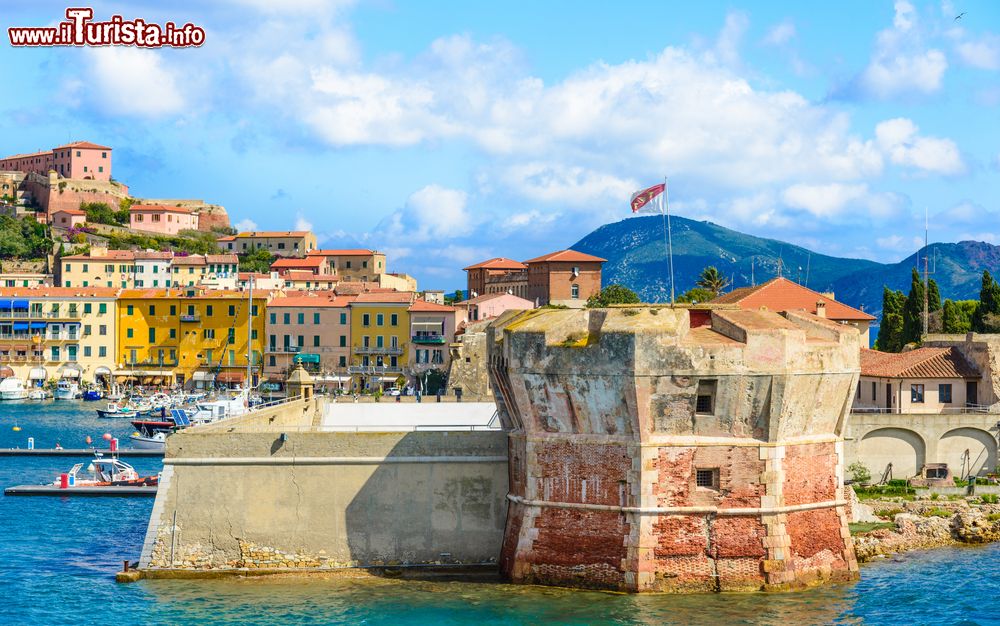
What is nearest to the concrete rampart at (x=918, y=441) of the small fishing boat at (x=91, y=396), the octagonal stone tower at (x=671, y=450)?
the octagonal stone tower at (x=671, y=450)

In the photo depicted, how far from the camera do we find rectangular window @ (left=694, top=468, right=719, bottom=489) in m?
31.0

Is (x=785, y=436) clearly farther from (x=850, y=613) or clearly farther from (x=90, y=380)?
(x=90, y=380)

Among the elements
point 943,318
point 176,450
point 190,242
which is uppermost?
point 190,242

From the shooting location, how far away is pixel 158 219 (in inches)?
6501

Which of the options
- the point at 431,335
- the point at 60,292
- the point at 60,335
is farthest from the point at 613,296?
the point at 60,292

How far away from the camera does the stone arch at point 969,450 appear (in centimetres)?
5012

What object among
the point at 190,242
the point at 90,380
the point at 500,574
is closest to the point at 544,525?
the point at 500,574

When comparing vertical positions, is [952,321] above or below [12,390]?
above

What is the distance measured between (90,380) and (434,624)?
92525mm

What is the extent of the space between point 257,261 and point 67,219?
72.8 feet

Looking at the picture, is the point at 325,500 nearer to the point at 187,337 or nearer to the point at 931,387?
the point at 931,387

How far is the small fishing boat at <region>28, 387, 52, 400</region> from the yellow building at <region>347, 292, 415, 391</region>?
25679 mm

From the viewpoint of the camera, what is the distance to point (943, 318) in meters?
75.8

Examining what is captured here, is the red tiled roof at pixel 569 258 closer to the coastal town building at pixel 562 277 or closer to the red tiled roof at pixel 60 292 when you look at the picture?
the coastal town building at pixel 562 277
